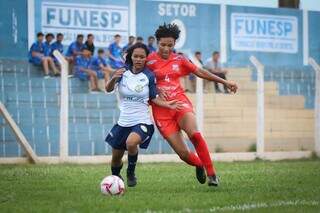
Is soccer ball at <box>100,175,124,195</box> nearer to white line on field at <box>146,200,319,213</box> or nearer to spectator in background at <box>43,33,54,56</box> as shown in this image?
white line on field at <box>146,200,319,213</box>

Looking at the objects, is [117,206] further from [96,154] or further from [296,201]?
[96,154]

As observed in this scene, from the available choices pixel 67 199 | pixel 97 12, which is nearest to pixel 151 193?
pixel 67 199

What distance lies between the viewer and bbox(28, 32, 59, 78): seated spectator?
20.3 meters

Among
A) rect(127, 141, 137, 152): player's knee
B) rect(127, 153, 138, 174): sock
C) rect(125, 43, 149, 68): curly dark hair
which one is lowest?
rect(127, 153, 138, 174): sock

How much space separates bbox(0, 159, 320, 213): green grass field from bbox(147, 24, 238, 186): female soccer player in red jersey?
0.48 meters

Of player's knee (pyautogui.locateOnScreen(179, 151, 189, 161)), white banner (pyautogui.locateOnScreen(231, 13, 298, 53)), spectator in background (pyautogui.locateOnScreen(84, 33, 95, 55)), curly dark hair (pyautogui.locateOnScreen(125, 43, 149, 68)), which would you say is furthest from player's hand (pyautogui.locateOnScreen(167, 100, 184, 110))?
white banner (pyautogui.locateOnScreen(231, 13, 298, 53))

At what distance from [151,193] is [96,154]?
8.70 meters

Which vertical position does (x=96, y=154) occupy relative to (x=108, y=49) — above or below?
below

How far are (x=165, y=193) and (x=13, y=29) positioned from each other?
13.5 metres

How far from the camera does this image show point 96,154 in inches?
754

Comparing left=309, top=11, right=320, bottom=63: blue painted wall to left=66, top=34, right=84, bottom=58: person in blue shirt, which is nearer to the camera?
left=66, top=34, right=84, bottom=58: person in blue shirt

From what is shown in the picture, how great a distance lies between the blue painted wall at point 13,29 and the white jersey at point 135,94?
12510 mm

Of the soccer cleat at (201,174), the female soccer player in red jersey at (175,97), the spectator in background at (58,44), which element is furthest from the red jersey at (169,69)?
the spectator in background at (58,44)

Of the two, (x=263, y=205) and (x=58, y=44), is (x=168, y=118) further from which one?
(x=58, y=44)
